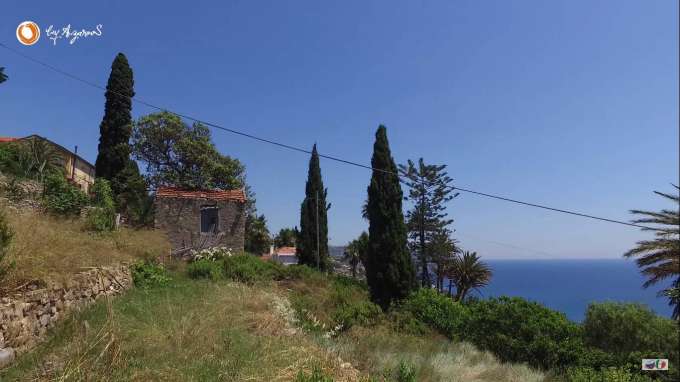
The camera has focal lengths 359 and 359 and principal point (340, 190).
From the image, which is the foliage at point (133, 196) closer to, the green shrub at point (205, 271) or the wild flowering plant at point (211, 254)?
the wild flowering plant at point (211, 254)

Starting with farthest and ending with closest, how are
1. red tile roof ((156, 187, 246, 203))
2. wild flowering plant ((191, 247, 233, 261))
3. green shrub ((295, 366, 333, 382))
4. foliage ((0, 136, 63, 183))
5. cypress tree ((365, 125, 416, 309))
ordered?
cypress tree ((365, 125, 416, 309)) < red tile roof ((156, 187, 246, 203)) < wild flowering plant ((191, 247, 233, 261)) < foliage ((0, 136, 63, 183)) < green shrub ((295, 366, 333, 382))

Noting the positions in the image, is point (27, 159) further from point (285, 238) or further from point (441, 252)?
point (285, 238)

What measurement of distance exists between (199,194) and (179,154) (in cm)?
514

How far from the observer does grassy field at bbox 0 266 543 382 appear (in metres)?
4.55

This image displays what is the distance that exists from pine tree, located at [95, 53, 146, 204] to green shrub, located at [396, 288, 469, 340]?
1854cm

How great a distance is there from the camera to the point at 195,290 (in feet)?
33.4

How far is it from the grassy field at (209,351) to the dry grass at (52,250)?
104 cm

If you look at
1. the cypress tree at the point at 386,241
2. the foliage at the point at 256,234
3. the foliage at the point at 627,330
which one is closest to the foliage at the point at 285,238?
the foliage at the point at 256,234

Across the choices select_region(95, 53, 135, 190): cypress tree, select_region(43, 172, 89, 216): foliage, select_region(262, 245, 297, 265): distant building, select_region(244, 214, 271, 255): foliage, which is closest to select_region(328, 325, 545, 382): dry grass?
select_region(43, 172, 89, 216): foliage

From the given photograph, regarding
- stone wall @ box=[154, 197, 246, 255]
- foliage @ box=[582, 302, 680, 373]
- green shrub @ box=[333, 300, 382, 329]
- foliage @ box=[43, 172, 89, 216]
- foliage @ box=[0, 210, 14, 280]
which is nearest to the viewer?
foliage @ box=[0, 210, 14, 280]

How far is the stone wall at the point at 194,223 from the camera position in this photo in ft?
56.9

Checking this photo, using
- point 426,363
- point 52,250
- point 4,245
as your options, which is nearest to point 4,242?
point 4,245

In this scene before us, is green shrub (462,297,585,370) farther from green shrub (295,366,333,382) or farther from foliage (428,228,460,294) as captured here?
foliage (428,228,460,294)

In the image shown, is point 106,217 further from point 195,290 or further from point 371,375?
point 371,375
